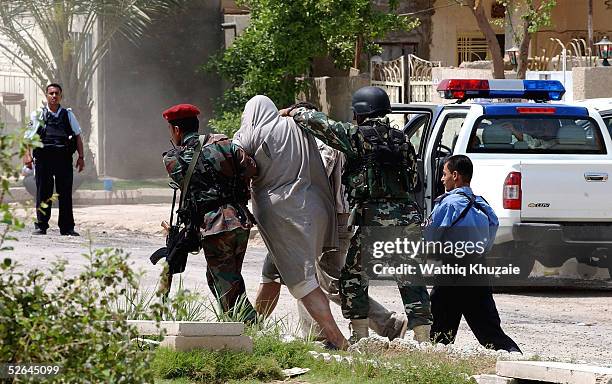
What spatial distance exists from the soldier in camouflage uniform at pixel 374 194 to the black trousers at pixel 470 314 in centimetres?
8

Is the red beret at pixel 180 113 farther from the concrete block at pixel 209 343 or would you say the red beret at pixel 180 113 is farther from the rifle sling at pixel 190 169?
the concrete block at pixel 209 343

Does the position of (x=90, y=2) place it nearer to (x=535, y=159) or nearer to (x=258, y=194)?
(x=535, y=159)

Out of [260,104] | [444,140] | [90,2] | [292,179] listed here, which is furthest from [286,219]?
[90,2]

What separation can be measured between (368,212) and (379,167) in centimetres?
29

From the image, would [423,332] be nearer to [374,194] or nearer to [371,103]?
[374,194]

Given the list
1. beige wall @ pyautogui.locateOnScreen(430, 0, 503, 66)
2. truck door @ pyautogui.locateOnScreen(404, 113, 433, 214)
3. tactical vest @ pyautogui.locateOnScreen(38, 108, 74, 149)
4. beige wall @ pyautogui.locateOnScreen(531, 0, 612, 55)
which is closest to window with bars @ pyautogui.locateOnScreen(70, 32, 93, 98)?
tactical vest @ pyautogui.locateOnScreen(38, 108, 74, 149)

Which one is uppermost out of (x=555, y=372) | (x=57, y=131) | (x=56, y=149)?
(x=57, y=131)

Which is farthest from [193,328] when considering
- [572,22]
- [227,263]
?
[572,22]

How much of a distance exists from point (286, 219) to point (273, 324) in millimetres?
644

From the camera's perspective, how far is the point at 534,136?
37.5 ft

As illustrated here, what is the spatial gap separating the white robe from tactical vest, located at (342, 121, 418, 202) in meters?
0.26

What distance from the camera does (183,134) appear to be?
779cm

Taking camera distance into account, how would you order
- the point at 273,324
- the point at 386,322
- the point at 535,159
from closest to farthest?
1. the point at 273,324
2. the point at 386,322
3. the point at 535,159

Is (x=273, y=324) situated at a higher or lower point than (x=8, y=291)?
lower
